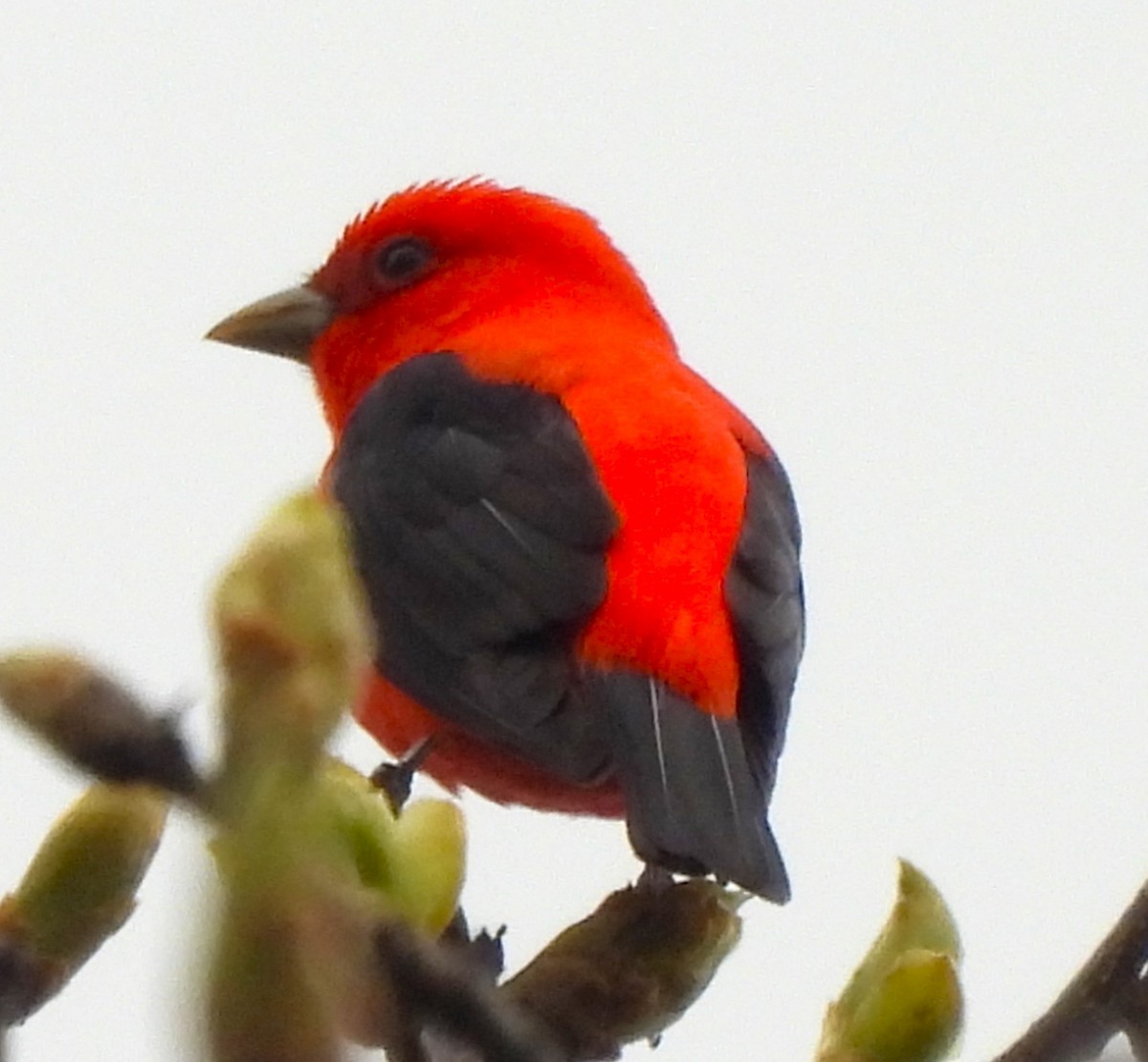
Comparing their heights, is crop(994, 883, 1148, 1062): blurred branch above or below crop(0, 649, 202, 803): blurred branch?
below

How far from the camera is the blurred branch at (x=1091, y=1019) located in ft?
3.26

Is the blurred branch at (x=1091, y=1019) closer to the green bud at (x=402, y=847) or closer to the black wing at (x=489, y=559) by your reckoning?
the green bud at (x=402, y=847)

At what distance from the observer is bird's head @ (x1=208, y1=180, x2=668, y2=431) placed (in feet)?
13.6

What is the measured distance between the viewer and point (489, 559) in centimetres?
296

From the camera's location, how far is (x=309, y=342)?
14.1ft

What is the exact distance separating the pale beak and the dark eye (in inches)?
5.4

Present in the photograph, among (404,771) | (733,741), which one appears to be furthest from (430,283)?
(733,741)

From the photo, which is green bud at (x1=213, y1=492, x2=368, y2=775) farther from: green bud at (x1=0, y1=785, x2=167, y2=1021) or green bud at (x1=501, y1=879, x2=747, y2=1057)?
green bud at (x1=501, y1=879, x2=747, y2=1057)

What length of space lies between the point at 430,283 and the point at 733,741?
187 cm

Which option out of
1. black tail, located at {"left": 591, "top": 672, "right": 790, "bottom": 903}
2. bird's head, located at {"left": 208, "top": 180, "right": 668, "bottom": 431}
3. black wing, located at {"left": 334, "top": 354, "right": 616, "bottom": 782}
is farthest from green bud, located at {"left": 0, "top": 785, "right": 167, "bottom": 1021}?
bird's head, located at {"left": 208, "top": 180, "right": 668, "bottom": 431}

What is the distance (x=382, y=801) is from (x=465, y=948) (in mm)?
473

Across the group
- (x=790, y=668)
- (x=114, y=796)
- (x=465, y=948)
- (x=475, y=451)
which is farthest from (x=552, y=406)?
(x=114, y=796)

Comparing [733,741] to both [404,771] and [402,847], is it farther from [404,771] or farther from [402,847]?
[402,847]

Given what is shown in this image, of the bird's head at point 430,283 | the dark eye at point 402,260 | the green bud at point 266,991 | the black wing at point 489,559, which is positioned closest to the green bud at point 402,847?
the green bud at point 266,991
